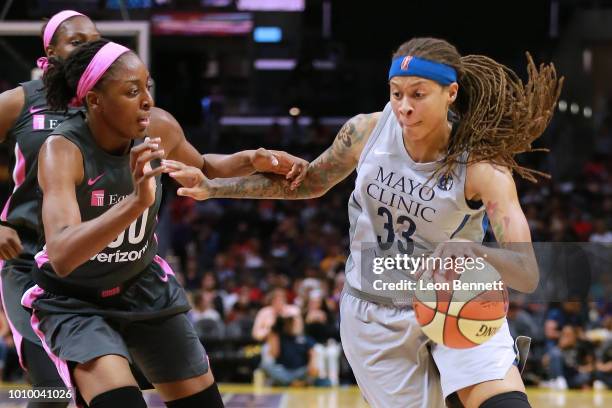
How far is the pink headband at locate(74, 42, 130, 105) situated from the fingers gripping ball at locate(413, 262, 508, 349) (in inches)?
49.8

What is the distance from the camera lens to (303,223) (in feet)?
50.6

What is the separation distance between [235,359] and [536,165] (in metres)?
8.02

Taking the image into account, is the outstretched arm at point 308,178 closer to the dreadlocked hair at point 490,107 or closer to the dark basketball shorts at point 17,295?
the dreadlocked hair at point 490,107

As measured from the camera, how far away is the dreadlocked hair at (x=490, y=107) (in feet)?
11.1

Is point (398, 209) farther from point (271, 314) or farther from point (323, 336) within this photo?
point (271, 314)

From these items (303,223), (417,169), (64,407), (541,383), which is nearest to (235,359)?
(541,383)

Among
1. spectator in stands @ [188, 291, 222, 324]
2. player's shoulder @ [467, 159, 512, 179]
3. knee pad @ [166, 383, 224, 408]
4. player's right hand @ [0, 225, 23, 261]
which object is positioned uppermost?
player's shoulder @ [467, 159, 512, 179]

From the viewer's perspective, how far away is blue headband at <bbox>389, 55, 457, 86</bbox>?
3.29m

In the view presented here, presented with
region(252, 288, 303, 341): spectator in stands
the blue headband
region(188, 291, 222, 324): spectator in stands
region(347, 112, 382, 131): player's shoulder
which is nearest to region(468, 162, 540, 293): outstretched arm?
the blue headband

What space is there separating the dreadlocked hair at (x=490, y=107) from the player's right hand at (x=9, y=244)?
1.66 metres

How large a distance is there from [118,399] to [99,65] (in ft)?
3.64

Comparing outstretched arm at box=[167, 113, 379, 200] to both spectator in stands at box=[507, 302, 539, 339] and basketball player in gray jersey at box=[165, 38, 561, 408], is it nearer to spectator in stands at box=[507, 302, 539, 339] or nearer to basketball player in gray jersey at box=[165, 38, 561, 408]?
basketball player in gray jersey at box=[165, 38, 561, 408]

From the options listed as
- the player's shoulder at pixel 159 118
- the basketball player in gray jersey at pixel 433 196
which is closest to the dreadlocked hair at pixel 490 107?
the basketball player in gray jersey at pixel 433 196

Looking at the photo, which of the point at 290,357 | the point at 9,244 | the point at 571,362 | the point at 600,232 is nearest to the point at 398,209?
the point at 9,244
